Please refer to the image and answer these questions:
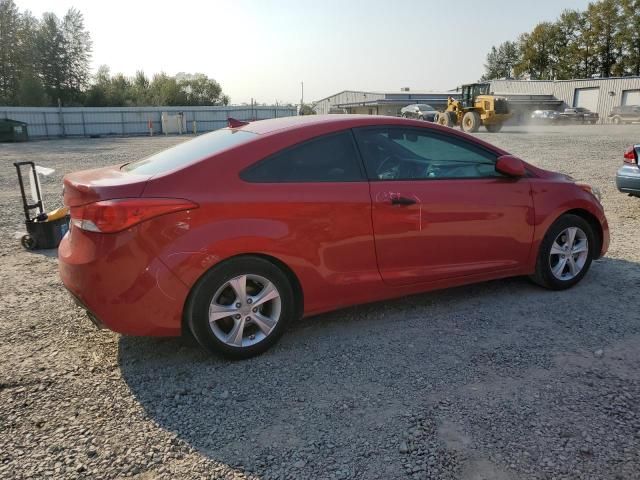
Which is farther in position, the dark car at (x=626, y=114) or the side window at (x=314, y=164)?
the dark car at (x=626, y=114)

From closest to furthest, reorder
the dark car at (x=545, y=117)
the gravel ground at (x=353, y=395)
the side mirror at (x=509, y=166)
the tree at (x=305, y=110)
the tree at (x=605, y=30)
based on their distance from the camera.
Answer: the gravel ground at (x=353, y=395) → the side mirror at (x=509, y=166) → the dark car at (x=545, y=117) → the tree at (x=305, y=110) → the tree at (x=605, y=30)

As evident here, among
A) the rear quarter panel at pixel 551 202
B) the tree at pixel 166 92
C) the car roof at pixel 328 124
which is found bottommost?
the rear quarter panel at pixel 551 202

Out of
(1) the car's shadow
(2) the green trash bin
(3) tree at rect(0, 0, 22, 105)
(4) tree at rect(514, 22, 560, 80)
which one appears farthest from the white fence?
(4) tree at rect(514, 22, 560, 80)

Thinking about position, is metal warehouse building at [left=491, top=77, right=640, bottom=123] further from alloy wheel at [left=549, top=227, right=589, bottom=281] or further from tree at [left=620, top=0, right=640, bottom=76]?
alloy wheel at [left=549, top=227, right=589, bottom=281]

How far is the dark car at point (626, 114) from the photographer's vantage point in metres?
44.7

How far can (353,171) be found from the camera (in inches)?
147

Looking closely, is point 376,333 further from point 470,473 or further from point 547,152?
point 547,152

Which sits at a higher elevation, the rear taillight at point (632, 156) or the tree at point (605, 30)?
the tree at point (605, 30)

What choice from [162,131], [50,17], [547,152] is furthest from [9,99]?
[547,152]

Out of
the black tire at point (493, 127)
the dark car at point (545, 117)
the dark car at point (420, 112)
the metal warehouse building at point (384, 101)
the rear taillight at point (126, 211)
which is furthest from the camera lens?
the metal warehouse building at point (384, 101)

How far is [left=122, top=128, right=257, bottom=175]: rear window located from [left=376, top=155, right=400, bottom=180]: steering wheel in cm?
94

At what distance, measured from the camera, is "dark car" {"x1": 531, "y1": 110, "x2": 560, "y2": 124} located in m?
47.0

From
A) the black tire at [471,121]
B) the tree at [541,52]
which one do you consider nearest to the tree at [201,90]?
the black tire at [471,121]

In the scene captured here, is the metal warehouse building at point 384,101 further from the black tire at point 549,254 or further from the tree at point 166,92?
the black tire at point 549,254
